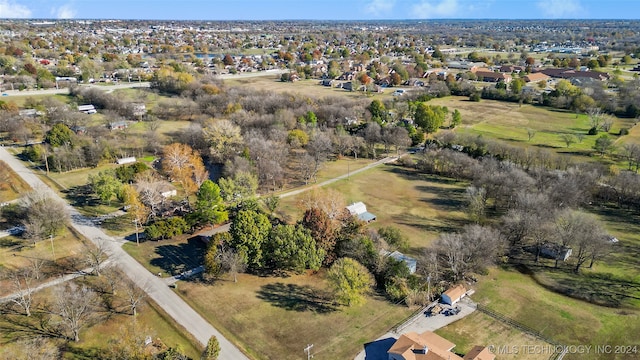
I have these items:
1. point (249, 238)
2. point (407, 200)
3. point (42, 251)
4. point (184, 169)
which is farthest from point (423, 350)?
point (184, 169)

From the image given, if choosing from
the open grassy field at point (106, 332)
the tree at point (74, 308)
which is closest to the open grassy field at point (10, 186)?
the open grassy field at point (106, 332)

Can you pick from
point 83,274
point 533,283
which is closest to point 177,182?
point 83,274

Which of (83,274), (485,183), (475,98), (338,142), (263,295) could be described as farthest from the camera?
(475,98)

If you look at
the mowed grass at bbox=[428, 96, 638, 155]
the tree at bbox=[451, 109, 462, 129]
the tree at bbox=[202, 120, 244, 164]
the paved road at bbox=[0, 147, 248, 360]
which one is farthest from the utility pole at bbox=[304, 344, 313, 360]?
the tree at bbox=[451, 109, 462, 129]

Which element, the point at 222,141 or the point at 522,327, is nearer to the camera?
the point at 522,327

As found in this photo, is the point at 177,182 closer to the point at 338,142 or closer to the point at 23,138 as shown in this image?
the point at 338,142

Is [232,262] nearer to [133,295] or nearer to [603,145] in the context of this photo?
[133,295]
